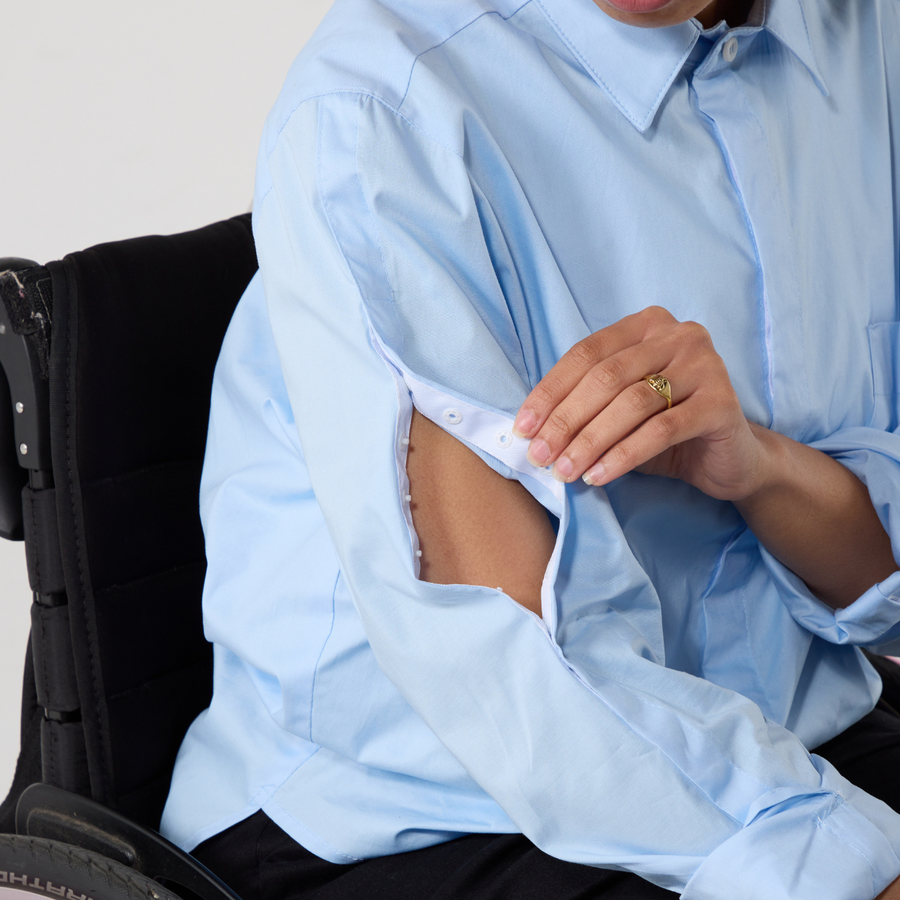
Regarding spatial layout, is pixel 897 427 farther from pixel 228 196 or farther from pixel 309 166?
pixel 228 196

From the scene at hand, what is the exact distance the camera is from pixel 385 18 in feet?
2.34

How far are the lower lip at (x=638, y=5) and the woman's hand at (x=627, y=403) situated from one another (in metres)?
0.23

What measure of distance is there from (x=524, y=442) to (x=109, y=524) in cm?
45

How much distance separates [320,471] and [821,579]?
525mm

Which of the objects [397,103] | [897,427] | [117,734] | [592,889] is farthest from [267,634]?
[897,427]

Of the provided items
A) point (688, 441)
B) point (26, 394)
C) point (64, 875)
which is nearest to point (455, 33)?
point (688, 441)

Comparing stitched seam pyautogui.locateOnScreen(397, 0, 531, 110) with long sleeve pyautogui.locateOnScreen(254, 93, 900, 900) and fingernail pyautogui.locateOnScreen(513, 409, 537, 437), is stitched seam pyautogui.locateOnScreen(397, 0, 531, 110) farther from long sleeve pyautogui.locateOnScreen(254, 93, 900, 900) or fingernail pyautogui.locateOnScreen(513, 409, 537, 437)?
fingernail pyautogui.locateOnScreen(513, 409, 537, 437)

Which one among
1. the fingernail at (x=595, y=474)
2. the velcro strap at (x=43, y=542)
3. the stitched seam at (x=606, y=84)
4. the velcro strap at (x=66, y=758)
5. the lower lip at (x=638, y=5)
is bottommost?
the velcro strap at (x=66, y=758)

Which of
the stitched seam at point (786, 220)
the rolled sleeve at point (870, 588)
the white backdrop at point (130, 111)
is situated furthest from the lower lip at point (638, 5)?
the white backdrop at point (130, 111)

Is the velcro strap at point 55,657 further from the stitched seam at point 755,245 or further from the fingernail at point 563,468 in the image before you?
the stitched seam at point 755,245

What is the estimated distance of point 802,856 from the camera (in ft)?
2.10

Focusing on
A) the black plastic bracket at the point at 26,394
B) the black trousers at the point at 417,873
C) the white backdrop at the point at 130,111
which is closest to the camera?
the black trousers at the point at 417,873

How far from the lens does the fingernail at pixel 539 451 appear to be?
0.63 metres

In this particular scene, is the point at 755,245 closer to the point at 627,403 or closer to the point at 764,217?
the point at 764,217
